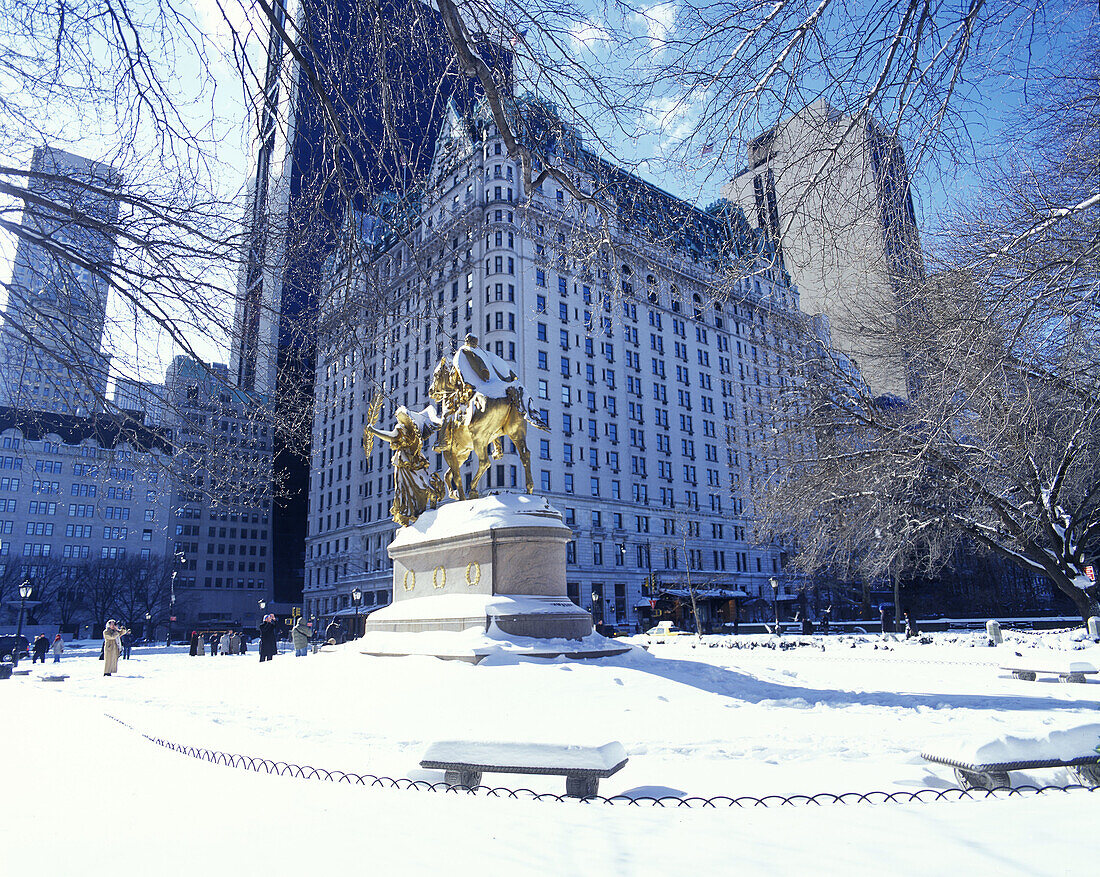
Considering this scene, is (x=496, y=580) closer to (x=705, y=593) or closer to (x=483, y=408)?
(x=483, y=408)

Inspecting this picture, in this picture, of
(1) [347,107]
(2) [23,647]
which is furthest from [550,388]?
(1) [347,107]

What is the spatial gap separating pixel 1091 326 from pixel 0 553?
94742 millimetres

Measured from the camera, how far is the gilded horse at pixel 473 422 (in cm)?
1531

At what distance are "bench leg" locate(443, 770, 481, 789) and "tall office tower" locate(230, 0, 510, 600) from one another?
416 centimetres

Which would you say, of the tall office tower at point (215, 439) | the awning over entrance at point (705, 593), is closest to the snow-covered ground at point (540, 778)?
the tall office tower at point (215, 439)

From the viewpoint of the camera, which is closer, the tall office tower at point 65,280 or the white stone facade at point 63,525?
the tall office tower at point 65,280

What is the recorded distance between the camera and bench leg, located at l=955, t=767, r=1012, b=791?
4.58 meters

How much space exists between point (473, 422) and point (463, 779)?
10.9m

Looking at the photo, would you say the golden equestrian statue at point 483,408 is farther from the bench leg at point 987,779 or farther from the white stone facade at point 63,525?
the white stone facade at point 63,525

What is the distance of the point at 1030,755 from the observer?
14.8ft

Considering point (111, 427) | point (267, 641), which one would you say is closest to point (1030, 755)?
point (111, 427)

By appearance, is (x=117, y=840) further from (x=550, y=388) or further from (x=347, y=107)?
(x=550, y=388)

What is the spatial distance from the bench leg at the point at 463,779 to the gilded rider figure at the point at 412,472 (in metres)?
12.2

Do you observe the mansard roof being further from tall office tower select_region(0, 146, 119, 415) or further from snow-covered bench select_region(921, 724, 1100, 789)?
snow-covered bench select_region(921, 724, 1100, 789)
